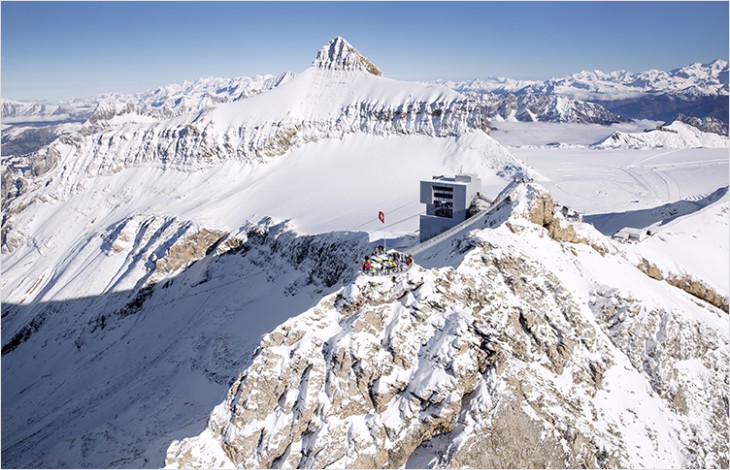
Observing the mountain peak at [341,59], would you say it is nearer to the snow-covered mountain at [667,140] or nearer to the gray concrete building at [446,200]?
the gray concrete building at [446,200]

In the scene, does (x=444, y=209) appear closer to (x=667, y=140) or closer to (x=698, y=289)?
(x=698, y=289)

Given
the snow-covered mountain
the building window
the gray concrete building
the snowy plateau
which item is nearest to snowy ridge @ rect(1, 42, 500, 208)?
the snowy plateau

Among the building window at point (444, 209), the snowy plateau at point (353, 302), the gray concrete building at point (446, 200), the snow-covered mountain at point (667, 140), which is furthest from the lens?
the snow-covered mountain at point (667, 140)

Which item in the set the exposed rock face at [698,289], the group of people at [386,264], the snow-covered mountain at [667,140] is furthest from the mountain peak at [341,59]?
the snow-covered mountain at [667,140]

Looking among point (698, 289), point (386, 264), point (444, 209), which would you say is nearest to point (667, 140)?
point (698, 289)

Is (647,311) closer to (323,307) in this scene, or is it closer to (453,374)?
(453,374)

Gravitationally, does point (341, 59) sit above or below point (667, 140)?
above

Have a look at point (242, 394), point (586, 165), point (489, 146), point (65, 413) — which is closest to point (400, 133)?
point (489, 146)
